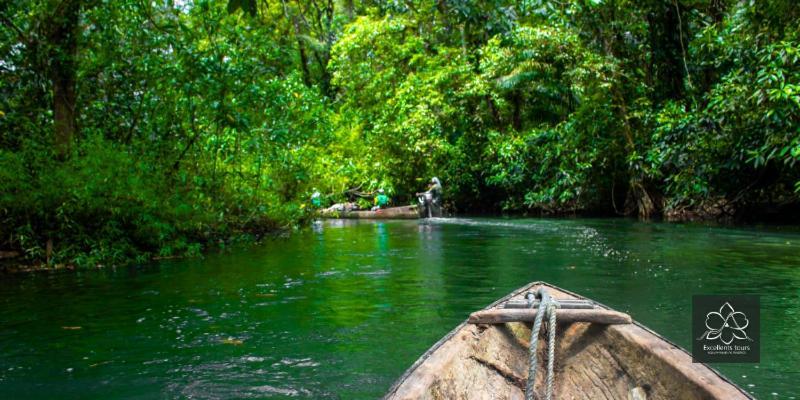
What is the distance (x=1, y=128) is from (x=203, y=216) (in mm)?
3141

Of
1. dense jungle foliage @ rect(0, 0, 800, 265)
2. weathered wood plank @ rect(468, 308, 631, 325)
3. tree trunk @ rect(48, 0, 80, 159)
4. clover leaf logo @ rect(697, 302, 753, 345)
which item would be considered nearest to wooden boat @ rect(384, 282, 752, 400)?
weathered wood plank @ rect(468, 308, 631, 325)

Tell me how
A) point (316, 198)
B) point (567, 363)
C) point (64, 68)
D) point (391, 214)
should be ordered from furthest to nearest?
1. point (391, 214)
2. point (316, 198)
3. point (64, 68)
4. point (567, 363)

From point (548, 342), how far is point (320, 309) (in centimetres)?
313

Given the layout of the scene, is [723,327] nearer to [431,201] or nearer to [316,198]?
[316,198]

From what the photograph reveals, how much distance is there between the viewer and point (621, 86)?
54.6 feet

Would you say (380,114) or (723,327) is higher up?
(380,114)

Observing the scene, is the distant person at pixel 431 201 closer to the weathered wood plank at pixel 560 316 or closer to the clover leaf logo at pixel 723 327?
the clover leaf logo at pixel 723 327

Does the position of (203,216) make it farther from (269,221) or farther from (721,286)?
(721,286)

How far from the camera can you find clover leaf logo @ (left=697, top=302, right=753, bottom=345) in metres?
3.38

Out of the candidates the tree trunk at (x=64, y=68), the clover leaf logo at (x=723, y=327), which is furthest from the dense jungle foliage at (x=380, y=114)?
the clover leaf logo at (x=723, y=327)

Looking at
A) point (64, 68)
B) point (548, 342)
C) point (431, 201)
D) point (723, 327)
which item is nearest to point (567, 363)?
point (548, 342)

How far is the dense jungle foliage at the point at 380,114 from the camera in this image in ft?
28.7

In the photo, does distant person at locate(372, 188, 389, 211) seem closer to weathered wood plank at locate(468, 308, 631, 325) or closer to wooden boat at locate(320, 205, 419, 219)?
wooden boat at locate(320, 205, 419, 219)

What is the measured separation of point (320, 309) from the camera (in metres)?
→ 5.93
